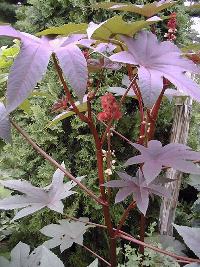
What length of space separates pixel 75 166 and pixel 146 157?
979 millimetres

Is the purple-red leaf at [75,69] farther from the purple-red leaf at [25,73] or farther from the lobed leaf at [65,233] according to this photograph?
the lobed leaf at [65,233]

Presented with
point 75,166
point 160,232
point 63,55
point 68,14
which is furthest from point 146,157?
point 68,14

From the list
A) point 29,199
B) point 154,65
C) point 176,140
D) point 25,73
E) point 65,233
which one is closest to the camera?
point 25,73

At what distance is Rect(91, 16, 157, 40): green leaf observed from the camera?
688 mm

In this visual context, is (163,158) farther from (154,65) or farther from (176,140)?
(176,140)

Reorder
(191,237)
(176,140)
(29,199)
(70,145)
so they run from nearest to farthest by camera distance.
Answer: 1. (191,237)
2. (29,199)
3. (176,140)
4. (70,145)

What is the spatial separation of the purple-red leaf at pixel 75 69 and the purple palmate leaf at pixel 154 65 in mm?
73

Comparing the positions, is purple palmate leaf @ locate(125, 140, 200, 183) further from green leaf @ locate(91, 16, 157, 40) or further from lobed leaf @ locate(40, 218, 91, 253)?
lobed leaf @ locate(40, 218, 91, 253)

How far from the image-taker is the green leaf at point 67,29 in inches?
27.8

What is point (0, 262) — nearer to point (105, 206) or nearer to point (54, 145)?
point (105, 206)

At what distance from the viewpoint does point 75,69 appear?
23.4 inches

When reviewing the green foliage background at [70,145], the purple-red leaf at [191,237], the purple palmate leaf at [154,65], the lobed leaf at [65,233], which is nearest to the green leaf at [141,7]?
the purple palmate leaf at [154,65]

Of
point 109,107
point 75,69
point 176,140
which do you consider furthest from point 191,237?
point 176,140

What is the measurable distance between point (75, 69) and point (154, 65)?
18 cm
